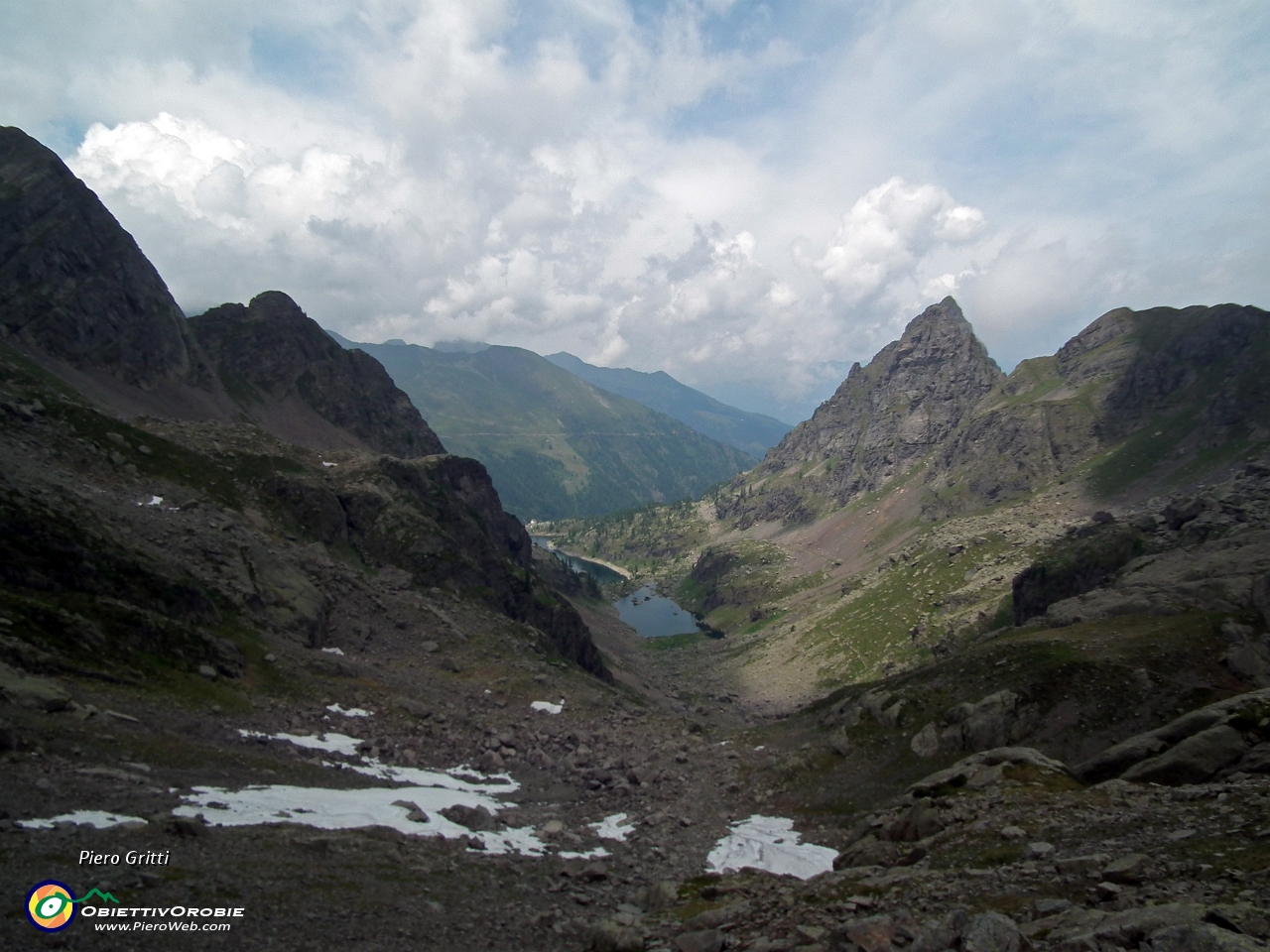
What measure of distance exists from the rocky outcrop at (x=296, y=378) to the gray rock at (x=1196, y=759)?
12879 centimetres

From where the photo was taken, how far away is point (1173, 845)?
16.2 metres

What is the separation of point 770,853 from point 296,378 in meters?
136

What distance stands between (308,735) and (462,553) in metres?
43.7

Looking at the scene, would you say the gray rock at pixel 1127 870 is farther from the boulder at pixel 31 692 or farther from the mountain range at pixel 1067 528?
the mountain range at pixel 1067 528

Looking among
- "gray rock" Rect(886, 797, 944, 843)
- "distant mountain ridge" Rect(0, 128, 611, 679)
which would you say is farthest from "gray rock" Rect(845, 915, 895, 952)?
"distant mountain ridge" Rect(0, 128, 611, 679)

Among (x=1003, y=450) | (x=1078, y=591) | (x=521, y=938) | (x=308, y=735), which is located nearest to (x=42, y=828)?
(x=521, y=938)

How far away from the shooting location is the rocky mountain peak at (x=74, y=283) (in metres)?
96.1

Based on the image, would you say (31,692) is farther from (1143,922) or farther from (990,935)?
(1143,922)

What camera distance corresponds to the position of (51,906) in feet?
45.6

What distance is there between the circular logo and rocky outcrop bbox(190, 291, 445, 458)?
398 feet

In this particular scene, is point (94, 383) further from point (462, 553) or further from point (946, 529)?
point (946, 529)

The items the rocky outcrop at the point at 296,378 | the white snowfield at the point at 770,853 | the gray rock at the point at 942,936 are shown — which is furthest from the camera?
the rocky outcrop at the point at 296,378

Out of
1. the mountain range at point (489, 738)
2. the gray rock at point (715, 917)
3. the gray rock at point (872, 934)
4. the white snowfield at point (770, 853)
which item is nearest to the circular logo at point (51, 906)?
the mountain range at point (489, 738)

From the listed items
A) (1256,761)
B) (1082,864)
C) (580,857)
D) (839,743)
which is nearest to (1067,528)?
(839,743)
